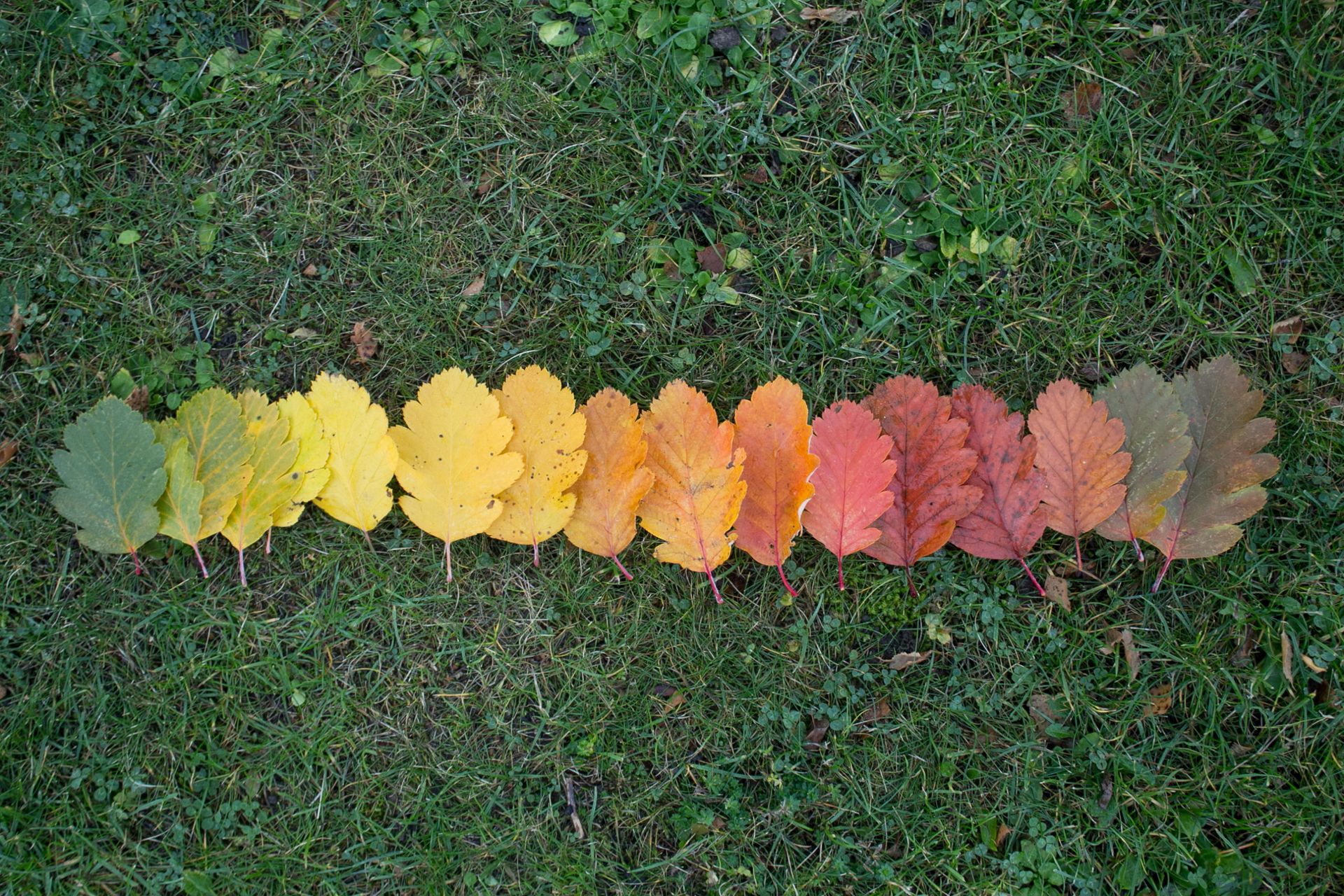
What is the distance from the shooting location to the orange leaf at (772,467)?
90.4 inches

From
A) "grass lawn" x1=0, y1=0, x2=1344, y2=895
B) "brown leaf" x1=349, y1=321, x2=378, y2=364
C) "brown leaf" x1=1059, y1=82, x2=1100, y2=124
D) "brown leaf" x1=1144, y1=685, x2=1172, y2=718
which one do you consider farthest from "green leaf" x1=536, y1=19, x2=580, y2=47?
"brown leaf" x1=1144, y1=685, x2=1172, y2=718

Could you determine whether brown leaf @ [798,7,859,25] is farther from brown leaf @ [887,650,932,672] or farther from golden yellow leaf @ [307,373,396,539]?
brown leaf @ [887,650,932,672]

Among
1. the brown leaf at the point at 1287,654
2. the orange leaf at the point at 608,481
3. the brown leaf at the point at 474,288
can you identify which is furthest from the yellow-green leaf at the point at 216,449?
the brown leaf at the point at 1287,654

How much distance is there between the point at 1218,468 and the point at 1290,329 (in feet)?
1.78

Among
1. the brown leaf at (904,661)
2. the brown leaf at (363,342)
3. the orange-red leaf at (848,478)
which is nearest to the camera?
the orange-red leaf at (848,478)

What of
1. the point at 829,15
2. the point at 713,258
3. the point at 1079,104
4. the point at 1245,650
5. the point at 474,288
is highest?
the point at 829,15

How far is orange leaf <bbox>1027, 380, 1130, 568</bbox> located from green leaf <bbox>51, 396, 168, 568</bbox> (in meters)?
2.51

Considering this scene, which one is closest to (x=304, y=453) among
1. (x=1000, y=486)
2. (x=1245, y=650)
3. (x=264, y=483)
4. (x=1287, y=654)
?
(x=264, y=483)

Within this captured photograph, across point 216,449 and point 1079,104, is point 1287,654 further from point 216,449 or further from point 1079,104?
point 216,449

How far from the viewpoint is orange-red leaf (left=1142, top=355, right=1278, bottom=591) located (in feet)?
7.60

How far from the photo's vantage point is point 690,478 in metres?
2.32

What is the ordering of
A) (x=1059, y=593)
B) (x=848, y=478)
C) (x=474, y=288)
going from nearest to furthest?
(x=848, y=478)
(x=1059, y=593)
(x=474, y=288)

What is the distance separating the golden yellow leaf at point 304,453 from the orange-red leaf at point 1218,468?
2386 mm

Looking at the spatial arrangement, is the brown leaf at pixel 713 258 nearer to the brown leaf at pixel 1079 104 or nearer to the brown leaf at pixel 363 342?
the brown leaf at pixel 363 342
